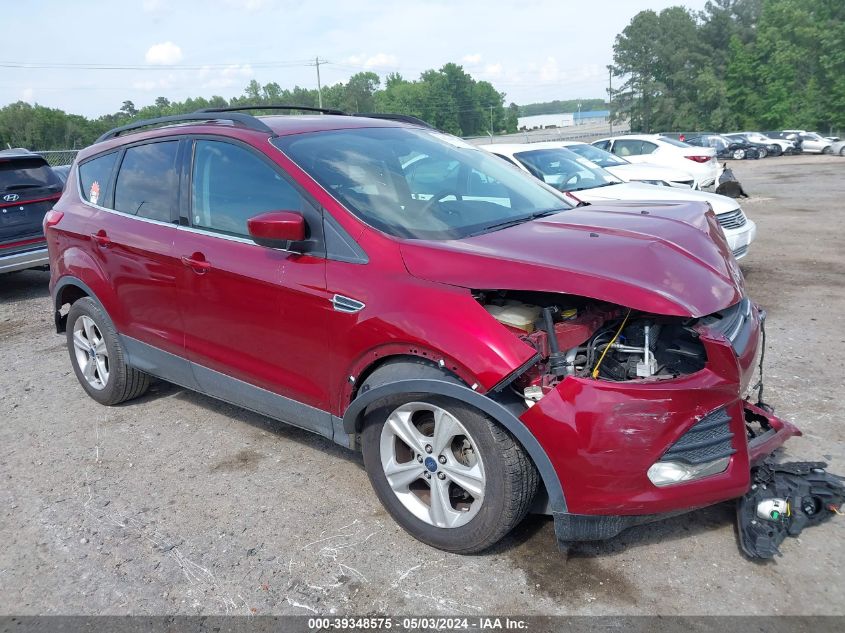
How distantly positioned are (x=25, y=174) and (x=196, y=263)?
6.80m

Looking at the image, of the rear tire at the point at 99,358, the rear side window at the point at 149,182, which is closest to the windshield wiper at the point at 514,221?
the rear side window at the point at 149,182

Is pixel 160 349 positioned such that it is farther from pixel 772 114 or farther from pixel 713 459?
pixel 772 114

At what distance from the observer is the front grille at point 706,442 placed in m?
2.56

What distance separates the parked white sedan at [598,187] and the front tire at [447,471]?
15.1 feet

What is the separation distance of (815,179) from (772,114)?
4807 centimetres

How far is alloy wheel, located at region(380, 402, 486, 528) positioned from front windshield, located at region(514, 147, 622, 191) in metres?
5.81

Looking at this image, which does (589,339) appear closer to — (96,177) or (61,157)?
(96,177)

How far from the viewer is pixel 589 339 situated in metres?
2.79

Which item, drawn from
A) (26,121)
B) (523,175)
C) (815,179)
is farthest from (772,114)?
(523,175)

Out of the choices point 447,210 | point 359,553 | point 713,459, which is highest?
point 447,210

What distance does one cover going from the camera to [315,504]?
3.48m

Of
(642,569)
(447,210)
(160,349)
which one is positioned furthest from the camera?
(160,349)

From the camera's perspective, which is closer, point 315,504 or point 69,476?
point 315,504

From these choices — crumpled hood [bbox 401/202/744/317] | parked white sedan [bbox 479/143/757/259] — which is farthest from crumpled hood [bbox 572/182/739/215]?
crumpled hood [bbox 401/202/744/317]
